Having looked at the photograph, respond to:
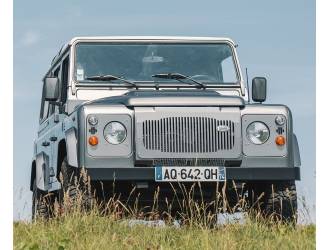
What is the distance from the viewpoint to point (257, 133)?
25.6 ft

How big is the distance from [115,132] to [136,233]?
1.13 meters

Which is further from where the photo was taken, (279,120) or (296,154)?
(296,154)

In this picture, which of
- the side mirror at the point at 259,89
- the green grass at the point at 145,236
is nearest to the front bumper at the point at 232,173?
the green grass at the point at 145,236

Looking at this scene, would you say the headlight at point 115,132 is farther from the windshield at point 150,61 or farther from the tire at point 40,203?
the tire at point 40,203

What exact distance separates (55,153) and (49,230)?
2.39 metres

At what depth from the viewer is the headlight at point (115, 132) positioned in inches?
298

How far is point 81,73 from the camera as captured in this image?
883cm

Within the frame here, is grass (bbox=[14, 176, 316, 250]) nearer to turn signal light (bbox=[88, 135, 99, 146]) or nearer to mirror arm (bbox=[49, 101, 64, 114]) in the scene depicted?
turn signal light (bbox=[88, 135, 99, 146])

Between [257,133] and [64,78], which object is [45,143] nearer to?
[64,78]

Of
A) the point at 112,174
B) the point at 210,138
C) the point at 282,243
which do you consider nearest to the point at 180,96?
the point at 210,138

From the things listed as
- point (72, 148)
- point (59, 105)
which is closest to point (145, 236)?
point (72, 148)

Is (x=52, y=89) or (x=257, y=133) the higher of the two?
(x=52, y=89)
